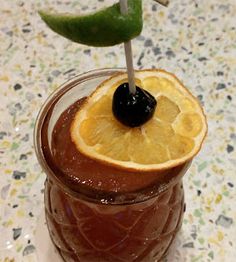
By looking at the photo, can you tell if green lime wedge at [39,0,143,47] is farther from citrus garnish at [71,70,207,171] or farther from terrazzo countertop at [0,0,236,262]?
terrazzo countertop at [0,0,236,262]

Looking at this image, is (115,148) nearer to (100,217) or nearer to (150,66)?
(100,217)

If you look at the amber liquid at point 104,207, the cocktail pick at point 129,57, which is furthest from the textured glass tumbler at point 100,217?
the cocktail pick at point 129,57

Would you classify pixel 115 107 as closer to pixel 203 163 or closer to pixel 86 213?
pixel 86 213

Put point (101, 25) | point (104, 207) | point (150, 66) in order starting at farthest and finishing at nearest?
1. point (150, 66)
2. point (104, 207)
3. point (101, 25)

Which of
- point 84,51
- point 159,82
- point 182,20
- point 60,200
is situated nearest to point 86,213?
point 60,200

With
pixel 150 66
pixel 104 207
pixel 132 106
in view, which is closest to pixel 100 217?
pixel 104 207

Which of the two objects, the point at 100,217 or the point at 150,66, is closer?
the point at 100,217

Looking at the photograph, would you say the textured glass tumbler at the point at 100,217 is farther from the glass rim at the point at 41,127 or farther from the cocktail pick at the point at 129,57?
the cocktail pick at the point at 129,57
